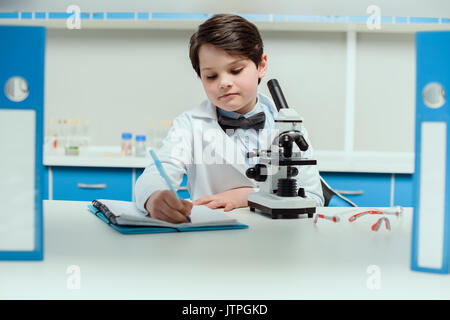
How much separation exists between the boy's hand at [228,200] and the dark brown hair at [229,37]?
1.47ft

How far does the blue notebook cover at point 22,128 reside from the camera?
0.60 metres

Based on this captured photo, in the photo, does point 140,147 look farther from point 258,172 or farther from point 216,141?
point 258,172

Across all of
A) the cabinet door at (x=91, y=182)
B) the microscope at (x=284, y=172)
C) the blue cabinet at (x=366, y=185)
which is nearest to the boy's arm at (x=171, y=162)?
the microscope at (x=284, y=172)

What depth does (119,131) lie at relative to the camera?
10.7 feet

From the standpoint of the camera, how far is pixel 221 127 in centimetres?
174

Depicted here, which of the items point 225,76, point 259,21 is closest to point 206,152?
point 225,76

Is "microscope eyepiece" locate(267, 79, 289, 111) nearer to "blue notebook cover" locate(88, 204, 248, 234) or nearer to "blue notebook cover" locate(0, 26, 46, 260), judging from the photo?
"blue notebook cover" locate(88, 204, 248, 234)

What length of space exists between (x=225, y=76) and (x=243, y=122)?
30cm

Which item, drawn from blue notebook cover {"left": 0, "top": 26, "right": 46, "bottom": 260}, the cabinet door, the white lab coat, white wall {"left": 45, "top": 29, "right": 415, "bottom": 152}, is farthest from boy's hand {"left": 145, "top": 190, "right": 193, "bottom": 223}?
white wall {"left": 45, "top": 29, "right": 415, "bottom": 152}

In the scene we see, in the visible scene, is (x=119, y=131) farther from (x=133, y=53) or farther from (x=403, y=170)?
(x=403, y=170)

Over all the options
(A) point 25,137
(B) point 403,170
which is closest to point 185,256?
(A) point 25,137

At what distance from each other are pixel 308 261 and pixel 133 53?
2706mm

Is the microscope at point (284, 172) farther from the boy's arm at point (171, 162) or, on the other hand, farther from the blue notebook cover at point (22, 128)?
the blue notebook cover at point (22, 128)

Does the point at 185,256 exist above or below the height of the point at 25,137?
below
